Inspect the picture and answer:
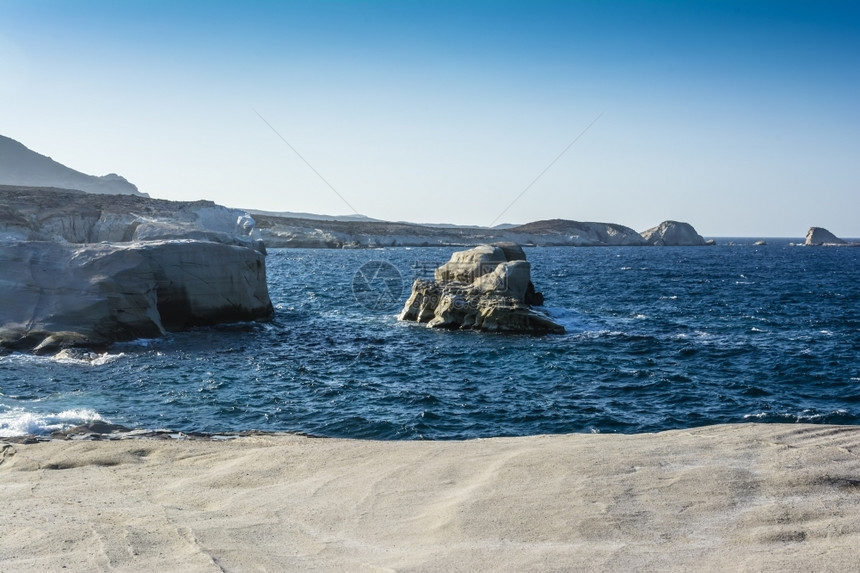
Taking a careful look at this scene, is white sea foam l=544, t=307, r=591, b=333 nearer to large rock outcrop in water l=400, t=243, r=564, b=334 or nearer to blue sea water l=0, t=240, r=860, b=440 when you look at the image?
blue sea water l=0, t=240, r=860, b=440

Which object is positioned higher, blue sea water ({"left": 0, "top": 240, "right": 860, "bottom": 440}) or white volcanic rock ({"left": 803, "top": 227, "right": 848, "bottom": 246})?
white volcanic rock ({"left": 803, "top": 227, "right": 848, "bottom": 246})

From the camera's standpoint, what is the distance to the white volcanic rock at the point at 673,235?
187 meters

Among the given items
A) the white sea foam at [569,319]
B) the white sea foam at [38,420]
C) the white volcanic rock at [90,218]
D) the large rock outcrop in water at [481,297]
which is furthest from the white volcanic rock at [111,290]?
the white sea foam at [569,319]

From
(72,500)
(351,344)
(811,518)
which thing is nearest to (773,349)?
(351,344)

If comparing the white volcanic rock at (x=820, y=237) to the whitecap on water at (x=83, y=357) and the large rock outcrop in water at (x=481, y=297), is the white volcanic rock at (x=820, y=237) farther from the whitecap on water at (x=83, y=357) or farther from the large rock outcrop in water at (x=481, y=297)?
the whitecap on water at (x=83, y=357)

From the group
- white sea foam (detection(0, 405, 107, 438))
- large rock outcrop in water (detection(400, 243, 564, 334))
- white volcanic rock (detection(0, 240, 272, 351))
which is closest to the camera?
white sea foam (detection(0, 405, 107, 438))

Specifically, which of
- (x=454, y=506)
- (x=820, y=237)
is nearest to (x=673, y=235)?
(x=820, y=237)

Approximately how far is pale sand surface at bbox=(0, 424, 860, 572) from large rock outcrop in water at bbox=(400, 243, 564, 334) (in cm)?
1941

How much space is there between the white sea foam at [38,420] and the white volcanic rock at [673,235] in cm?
18582

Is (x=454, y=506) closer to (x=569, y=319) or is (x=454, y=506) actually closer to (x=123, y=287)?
(x=123, y=287)

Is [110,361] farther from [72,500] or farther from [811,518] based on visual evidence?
[811,518]

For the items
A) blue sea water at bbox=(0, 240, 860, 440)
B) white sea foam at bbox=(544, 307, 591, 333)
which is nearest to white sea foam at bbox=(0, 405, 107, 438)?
blue sea water at bbox=(0, 240, 860, 440)

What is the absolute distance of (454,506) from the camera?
28.2 ft

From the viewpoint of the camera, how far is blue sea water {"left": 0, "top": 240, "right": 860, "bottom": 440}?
1775 cm
